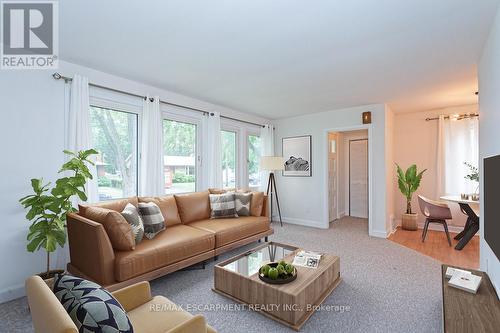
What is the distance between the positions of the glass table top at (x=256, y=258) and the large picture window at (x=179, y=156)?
178 cm

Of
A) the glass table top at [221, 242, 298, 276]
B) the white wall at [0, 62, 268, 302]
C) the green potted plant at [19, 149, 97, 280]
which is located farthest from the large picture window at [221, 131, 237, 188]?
the green potted plant at [19, 149, 97, 280]

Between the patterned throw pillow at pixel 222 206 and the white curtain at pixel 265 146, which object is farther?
the white curtain at pixel 265 146

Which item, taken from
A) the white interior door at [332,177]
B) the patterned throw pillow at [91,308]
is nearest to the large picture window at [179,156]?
the patterned throw pillow at [91,308]

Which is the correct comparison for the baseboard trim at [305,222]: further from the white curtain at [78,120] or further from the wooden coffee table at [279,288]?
the white curtain at [78,120]

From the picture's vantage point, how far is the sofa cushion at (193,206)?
3.58 m

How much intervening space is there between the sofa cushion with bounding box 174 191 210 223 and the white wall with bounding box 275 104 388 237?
8.05ft

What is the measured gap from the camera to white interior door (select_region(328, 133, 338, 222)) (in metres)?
5.77

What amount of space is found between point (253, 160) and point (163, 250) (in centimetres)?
342

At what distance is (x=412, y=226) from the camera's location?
15.9ft

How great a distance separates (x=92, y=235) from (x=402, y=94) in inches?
181

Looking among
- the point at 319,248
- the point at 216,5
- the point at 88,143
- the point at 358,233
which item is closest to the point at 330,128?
the point at 358,233

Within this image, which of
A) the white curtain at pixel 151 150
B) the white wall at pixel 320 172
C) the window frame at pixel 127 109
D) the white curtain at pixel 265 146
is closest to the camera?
the window frame at pixel 127 109

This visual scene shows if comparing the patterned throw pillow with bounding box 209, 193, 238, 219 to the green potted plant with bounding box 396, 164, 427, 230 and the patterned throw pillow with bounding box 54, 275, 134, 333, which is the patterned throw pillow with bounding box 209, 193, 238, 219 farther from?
the green potted plant with bounding box 396, 164, 427, 230

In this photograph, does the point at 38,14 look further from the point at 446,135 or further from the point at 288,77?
the point at 446,135
